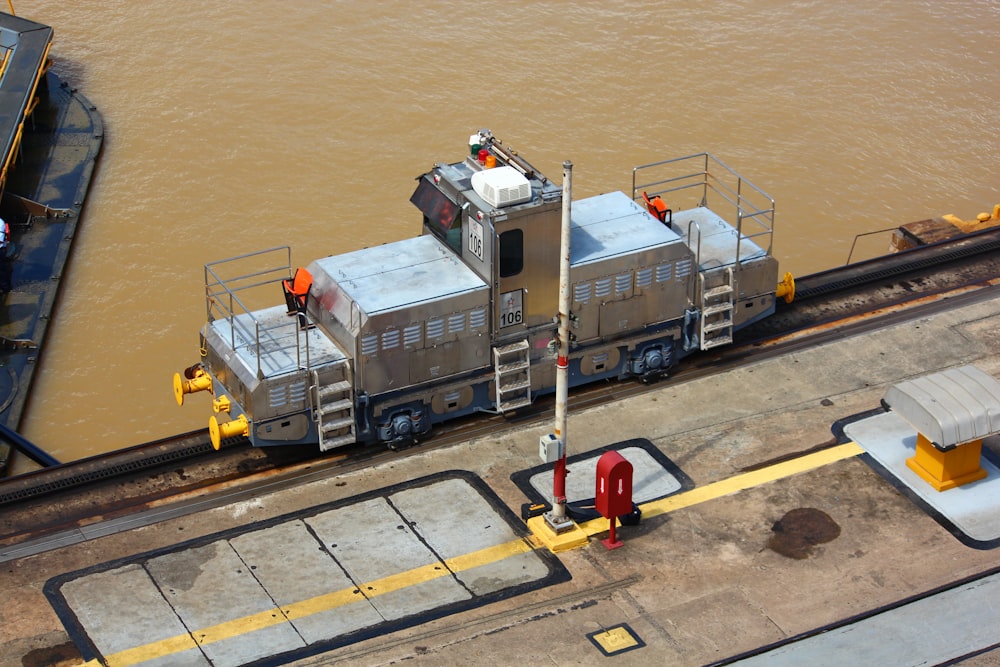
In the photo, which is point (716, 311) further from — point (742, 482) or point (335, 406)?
point (335, 406)

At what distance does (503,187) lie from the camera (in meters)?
19.2

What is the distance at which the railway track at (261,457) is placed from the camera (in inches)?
758

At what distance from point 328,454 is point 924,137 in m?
16.0

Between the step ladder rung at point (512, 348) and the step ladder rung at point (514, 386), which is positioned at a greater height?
the step ladder rung at point (512, 348)

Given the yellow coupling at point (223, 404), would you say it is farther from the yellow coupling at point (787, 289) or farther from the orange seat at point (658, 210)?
the yellow coupling at point (787, 289)

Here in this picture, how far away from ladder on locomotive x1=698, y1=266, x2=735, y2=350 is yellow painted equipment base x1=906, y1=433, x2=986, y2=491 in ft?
10.7

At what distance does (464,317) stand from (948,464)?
6.26 m

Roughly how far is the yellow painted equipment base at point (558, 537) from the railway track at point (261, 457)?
2285mm

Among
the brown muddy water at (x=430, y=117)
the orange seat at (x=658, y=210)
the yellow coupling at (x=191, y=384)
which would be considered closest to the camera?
the yellow coupling at (x=191, y=384)

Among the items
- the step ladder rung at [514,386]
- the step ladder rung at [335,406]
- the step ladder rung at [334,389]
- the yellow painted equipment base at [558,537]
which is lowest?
the yellow painted equipment base at [558,537]

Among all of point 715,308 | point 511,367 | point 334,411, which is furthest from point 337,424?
point 715,308

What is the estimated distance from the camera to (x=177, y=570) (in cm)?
1805

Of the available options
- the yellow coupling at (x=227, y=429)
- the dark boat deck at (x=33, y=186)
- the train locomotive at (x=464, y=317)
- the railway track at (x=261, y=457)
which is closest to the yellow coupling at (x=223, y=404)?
the train locomotive at (x=464, y=317)

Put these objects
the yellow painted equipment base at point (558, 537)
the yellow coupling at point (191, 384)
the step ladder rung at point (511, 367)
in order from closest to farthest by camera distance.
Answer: the yellow painted equipment base at point (558, 537), the yellow coupling at point (191, 384), the step ladder rung at point (511, 367)
